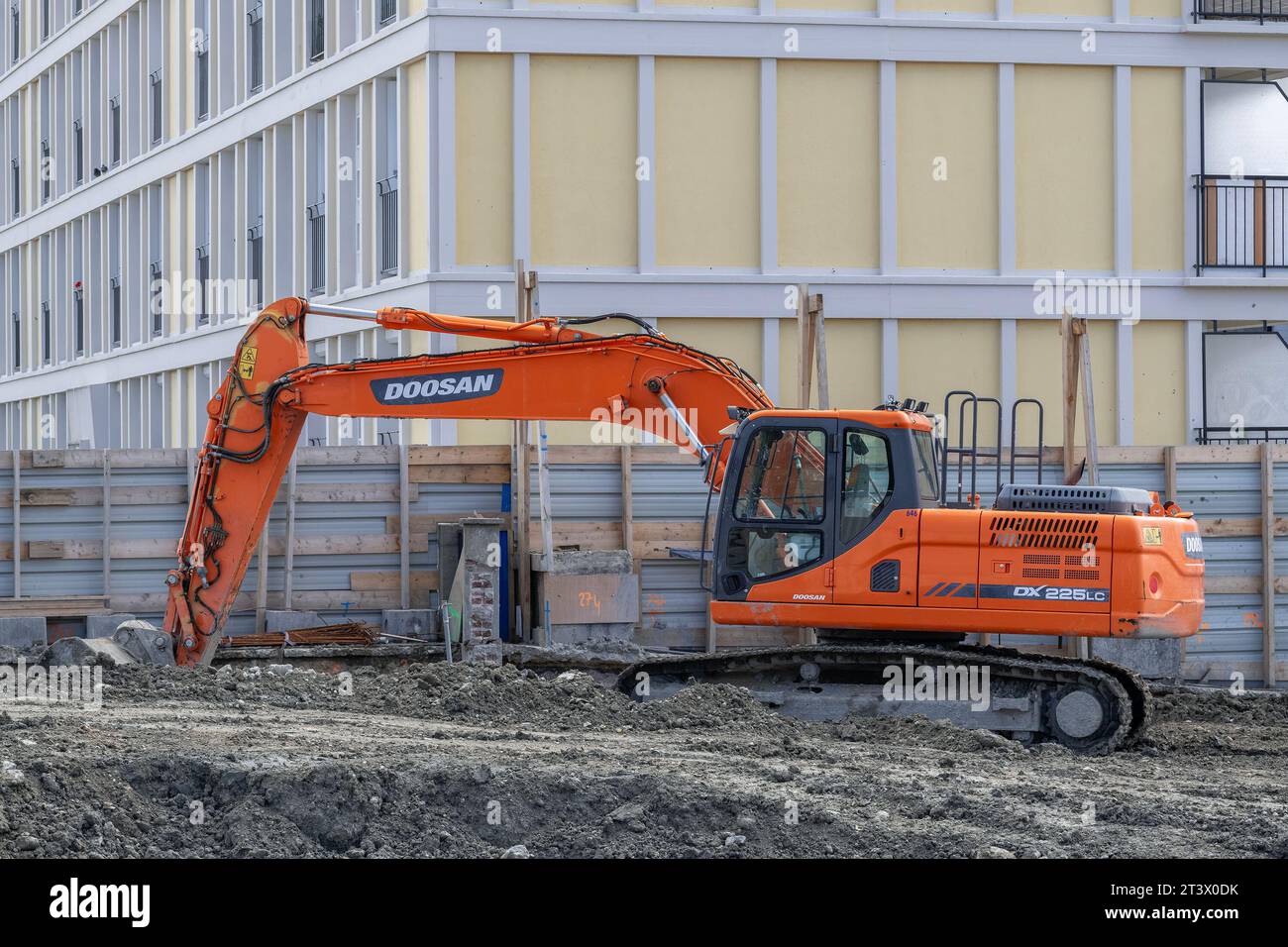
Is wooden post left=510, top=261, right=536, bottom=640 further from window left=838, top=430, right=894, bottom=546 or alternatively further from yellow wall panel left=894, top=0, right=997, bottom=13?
yellow wall panel left=894, top=0, right=997, bottom=13

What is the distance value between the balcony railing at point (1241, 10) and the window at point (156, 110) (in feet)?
62.7

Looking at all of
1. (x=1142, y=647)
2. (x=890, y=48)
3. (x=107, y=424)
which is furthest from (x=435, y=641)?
(x=107, y=424)

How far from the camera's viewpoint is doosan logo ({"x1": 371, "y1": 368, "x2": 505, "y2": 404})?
14.5 metres

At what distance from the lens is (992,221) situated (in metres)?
23.2

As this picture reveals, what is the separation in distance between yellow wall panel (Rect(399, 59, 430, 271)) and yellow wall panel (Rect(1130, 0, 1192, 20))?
31.8 feet

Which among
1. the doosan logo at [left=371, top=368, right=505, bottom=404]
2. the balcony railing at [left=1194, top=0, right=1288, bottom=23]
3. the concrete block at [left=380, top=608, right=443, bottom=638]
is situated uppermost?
the balcony railing at [left=1194, top=0, right=1288, bottom=23]

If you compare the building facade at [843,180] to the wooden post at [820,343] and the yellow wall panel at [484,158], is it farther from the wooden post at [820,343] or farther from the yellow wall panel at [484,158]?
the wooden post at [820,343]

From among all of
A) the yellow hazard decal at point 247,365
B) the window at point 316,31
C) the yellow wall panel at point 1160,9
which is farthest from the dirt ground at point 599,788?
the window at point 316,31

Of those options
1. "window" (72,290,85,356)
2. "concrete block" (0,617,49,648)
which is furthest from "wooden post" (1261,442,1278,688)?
"window" (72,290,85,356)

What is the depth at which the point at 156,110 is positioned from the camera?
1294 inches

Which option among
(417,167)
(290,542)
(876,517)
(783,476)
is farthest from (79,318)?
(876,517)

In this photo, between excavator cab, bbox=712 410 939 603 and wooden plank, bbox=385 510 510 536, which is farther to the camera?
wooden plank, bbox=385 510 510 536

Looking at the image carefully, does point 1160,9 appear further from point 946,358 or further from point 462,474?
point 462,474

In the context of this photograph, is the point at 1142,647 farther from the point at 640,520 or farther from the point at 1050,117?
the point at 1050,117
